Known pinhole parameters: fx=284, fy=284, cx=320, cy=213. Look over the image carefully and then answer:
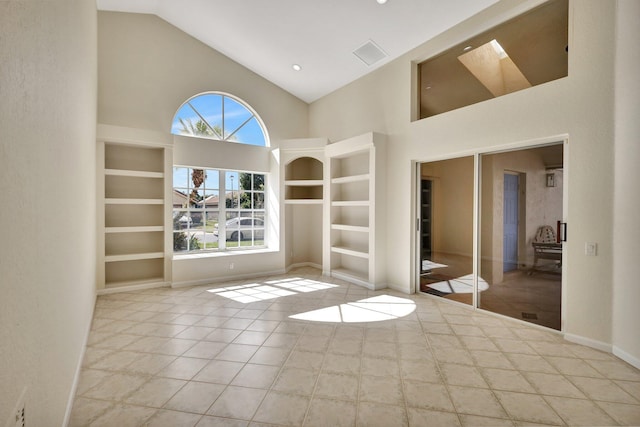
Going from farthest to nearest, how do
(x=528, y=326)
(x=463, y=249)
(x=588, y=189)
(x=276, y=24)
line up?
(x=276, y=24), (x=463, y=249), (x=528, y=326), (x=588, y=189)

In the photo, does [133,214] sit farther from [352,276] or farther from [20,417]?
[20,417]

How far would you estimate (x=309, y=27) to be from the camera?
443cm

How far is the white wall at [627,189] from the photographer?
8.18 feet

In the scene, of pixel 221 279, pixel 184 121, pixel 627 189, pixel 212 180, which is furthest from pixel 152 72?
pixel 627 189

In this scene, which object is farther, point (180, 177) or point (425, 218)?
point (180, 177)

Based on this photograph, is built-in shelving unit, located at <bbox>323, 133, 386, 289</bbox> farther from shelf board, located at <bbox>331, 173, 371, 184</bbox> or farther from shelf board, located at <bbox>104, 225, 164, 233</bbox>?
shelf board, located at <bbox>104, 225, 164, 233</bbox>

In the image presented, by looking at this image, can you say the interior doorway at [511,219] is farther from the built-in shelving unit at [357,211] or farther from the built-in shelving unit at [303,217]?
the built-in shelving unit at [303,217]

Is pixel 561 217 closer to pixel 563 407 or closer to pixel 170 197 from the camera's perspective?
pixel 563 407

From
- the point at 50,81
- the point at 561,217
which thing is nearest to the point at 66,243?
the point at 50,81

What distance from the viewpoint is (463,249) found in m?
4.10

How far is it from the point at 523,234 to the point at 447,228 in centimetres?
102

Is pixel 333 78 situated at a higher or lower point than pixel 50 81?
higher

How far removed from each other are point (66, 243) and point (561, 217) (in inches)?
179

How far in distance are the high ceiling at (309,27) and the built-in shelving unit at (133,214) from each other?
88.2 inches
